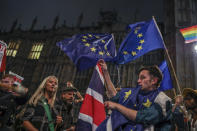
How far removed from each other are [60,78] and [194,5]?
16657 mm

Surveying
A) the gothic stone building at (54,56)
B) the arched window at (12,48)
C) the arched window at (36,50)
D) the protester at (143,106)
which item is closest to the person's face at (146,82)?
the protester at (143,106)

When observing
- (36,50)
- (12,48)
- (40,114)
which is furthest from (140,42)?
(12,48)

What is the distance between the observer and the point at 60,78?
1961 cm

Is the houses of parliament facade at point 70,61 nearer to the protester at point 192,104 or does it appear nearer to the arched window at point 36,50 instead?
the arched window at point 36,50

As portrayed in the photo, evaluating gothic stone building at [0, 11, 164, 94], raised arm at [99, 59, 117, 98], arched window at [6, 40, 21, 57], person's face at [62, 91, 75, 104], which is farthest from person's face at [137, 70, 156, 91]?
arched window at [6, 40, 21, 57]

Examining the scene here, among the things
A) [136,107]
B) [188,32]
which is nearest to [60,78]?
[188,32]

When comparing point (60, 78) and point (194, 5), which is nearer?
point (194, 5)

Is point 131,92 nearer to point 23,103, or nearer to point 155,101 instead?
point 155,101

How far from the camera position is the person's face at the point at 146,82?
2.18 metres

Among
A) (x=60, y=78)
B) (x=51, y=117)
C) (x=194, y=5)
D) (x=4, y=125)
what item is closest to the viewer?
(x=51, y=117)

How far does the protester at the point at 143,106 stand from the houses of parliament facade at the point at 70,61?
1184cm

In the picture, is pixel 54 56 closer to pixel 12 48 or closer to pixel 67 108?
pixel 12 48

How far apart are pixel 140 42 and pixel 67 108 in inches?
90.7

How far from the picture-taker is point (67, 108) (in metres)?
3.84
